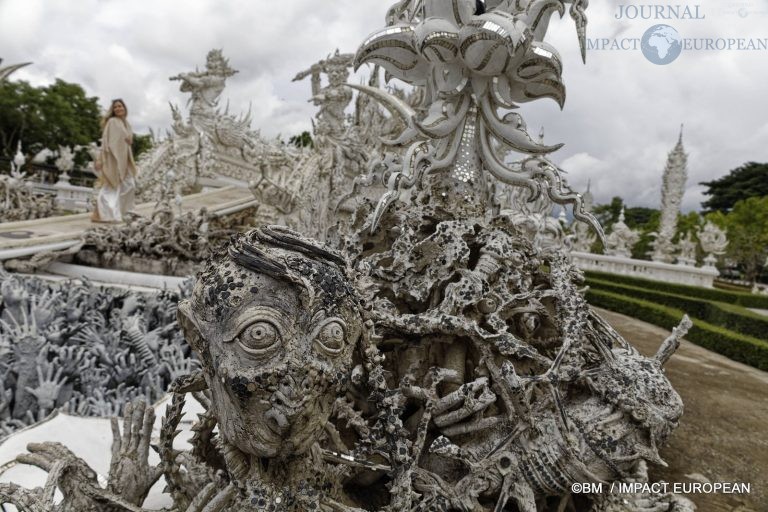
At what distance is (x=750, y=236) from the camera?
2686 cm

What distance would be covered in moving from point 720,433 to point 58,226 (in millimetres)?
10252

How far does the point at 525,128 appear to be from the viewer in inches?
111

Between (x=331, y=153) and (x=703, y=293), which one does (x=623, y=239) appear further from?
(x=331, y=153)

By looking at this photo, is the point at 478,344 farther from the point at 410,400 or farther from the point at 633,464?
the point at 633,464

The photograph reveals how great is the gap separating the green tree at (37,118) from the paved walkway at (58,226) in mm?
25613

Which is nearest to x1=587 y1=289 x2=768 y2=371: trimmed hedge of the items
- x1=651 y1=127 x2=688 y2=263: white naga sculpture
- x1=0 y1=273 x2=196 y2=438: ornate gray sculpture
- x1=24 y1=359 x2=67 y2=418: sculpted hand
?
x1=0 y1=273 x2=196 y2=438: ornate gray sculpture

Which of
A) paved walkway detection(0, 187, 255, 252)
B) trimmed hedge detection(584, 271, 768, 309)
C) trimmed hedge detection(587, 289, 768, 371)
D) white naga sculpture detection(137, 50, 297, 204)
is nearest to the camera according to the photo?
paved walkway detection(0, 187, 255, 252)

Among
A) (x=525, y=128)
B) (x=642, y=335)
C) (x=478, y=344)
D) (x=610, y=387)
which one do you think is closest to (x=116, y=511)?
(x=478, y=344)

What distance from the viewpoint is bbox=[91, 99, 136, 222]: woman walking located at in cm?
981

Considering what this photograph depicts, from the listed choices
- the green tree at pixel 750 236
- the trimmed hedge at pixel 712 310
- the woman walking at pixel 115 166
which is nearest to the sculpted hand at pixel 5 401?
the woman walking at pixel 115 166

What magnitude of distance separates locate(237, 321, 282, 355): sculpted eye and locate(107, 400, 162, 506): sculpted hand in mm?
888

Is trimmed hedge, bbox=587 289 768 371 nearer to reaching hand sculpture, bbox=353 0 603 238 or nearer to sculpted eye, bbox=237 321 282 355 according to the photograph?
reaching hand sculpture, bbox=353 0 603 238

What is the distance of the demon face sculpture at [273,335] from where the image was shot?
1173mm

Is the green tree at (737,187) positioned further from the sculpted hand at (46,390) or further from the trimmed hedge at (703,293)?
the sculpted hand at (46,390)
